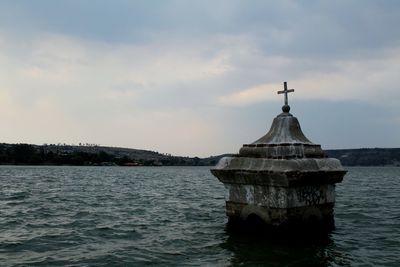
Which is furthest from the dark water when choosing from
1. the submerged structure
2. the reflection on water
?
the submerged structure

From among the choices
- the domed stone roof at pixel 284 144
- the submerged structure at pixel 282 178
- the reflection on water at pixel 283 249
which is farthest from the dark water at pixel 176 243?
the domed stone roof at pixel 284 144

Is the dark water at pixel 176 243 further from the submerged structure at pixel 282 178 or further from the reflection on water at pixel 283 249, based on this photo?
the submerged structure at pixel 282 178

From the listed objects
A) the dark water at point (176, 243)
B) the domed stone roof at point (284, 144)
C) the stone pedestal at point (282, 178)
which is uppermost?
the domed stone roof at point (284, 144)

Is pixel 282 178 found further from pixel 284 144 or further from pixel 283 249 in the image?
A: pixel 283 249

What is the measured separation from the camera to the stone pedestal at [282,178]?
9.93 metres

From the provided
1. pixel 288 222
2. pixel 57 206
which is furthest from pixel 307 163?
pixel 57 206

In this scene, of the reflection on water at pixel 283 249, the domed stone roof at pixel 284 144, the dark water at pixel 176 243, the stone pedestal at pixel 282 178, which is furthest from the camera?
the domed stone roof at pixel 284 144

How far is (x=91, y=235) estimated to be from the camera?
484 inches

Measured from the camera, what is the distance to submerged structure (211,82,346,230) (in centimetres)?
994

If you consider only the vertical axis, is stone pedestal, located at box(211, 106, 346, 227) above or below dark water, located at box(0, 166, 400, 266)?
above

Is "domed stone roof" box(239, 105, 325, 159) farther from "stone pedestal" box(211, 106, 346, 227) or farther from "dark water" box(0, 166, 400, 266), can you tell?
"dark water" box(0, 166, 400, 266)

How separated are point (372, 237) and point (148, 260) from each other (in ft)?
20.1

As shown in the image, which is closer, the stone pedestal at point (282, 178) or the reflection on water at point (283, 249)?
the reflection on water at point (283, 249)

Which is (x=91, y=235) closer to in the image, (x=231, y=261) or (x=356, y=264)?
(x=231, y=261)
